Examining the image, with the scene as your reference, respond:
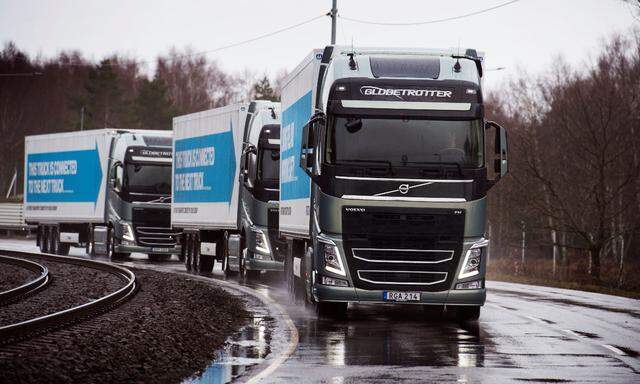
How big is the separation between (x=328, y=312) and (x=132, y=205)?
1926cm

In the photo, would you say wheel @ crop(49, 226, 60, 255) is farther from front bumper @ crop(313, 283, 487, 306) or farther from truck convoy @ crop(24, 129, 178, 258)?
front bumper @ crop(313, 283, 487, 306)

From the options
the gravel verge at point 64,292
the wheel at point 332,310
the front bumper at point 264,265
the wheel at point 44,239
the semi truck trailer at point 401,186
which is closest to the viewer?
the semi truck trailer at point 401,186

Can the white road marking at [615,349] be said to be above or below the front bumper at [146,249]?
below

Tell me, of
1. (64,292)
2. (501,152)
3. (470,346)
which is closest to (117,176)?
(64,292)

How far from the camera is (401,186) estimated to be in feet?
55.2

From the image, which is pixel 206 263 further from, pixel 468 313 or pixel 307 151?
pixel 307 151

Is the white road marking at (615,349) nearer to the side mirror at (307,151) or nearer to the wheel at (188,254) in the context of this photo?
the side mirror at (307,151)

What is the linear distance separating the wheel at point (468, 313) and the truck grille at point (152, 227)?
19.3 meters

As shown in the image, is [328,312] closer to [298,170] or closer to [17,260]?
[298,170]

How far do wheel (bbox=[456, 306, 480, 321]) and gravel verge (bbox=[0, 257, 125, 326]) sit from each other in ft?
21.4

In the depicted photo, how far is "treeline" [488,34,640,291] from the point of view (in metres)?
37.4

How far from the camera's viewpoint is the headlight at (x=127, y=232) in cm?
3666

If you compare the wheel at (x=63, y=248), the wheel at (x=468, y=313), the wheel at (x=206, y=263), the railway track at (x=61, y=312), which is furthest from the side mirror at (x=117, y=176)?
the wheel at (x=468, y=313)

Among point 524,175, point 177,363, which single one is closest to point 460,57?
point 177,363
